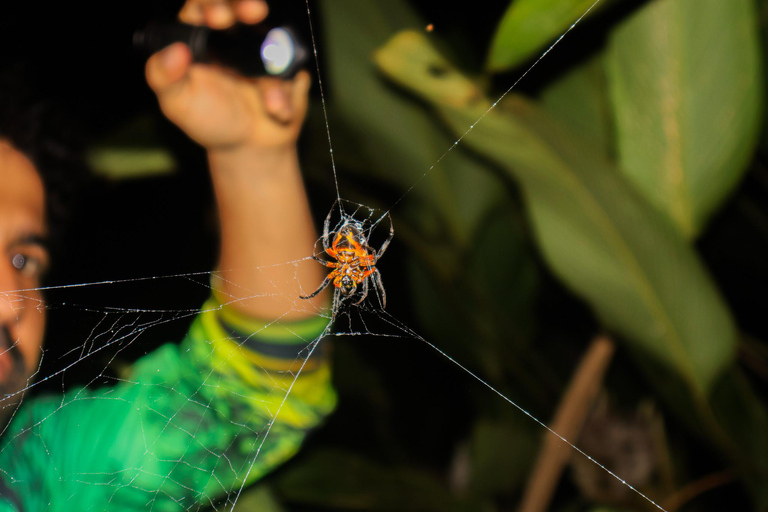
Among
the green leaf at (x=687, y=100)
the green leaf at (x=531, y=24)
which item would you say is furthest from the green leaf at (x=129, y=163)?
the green leaf at (x=687, y=100)

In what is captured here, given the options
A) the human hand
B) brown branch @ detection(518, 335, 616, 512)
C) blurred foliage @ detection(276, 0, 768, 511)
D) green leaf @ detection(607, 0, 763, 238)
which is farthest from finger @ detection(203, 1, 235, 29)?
brown branch @ detection(518, 335, 616, 512)

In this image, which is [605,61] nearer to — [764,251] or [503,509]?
[764,251]

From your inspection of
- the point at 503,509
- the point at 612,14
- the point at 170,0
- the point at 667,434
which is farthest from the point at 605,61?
the point at 503,509

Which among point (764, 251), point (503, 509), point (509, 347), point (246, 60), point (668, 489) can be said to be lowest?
point (503, 509)

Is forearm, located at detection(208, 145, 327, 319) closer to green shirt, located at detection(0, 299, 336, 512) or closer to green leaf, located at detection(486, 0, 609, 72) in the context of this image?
green shirt, located at detection(0, 299, 336, 512)

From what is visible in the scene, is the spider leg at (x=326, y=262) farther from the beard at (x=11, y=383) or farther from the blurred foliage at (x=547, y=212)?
the beard at (x=11, y=383)

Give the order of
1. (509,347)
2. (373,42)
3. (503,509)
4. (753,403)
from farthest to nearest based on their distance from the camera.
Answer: (503,509)
(509,347)
(753,403)
(373,42)

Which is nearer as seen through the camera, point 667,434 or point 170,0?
point 170,0

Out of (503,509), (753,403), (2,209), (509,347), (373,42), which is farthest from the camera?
(503,509)
